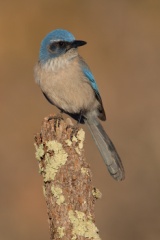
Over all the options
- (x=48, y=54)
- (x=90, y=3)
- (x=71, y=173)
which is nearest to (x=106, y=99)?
(x=90, y=3)

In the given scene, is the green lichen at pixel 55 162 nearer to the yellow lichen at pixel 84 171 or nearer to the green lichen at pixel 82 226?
the yellow lichen at pixel 84 171

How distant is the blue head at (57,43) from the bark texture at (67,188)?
3138mm

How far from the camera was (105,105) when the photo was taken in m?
14.2

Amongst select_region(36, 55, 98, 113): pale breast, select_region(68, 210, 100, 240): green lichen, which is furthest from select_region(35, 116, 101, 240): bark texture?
select_region(36, 55, 98, 113): pale breast

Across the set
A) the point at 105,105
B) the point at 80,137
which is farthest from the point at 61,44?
the point at 105,105

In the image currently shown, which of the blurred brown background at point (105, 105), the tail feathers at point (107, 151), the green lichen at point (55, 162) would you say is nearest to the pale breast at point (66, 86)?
the tail feathers at point (107, 151)

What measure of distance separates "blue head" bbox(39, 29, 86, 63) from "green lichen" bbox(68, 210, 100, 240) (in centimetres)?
375

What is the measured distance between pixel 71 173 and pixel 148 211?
626 centimetres

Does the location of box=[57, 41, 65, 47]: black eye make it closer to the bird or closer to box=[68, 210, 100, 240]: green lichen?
the bird

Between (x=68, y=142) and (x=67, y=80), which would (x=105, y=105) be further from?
(x=68, y=142)

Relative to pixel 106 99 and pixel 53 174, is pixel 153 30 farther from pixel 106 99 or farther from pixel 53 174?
pixel 53 174

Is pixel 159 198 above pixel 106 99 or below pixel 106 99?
below

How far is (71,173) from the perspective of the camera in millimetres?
6289

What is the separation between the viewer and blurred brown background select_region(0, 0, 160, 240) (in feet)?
40.9
